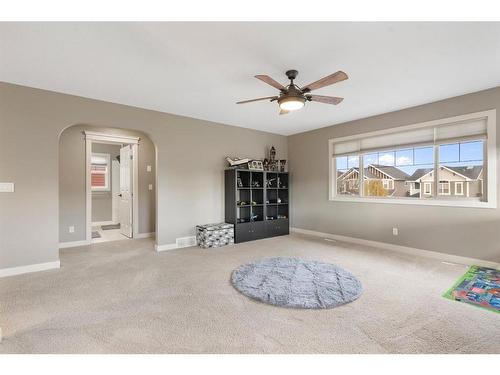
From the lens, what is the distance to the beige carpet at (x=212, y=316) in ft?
5.59

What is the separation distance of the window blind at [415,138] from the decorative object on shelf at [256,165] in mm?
1643

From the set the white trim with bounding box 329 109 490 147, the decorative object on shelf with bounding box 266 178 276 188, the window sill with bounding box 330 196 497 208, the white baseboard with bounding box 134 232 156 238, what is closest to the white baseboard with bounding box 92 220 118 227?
the white baseboard with bounding box 134 232 156 238

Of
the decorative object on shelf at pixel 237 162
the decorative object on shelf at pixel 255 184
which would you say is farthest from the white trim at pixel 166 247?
the decorative object on shelf at pixel 255 184

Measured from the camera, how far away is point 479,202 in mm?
3465

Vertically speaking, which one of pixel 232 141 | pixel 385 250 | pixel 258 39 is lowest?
pixel 385 250

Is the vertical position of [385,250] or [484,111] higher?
[484,111]

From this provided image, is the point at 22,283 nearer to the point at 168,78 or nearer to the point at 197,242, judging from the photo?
the point at 197,242

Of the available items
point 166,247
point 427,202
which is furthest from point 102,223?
point 427,202

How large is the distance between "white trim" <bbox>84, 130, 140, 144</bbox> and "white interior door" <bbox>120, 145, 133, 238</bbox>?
0.26 meters

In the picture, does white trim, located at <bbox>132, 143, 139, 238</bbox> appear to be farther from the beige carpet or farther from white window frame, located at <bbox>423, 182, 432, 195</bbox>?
white window frame, located at <bbox>423, 182, 432, 195</bbox>

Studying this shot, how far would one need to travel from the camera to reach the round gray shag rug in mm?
2352
